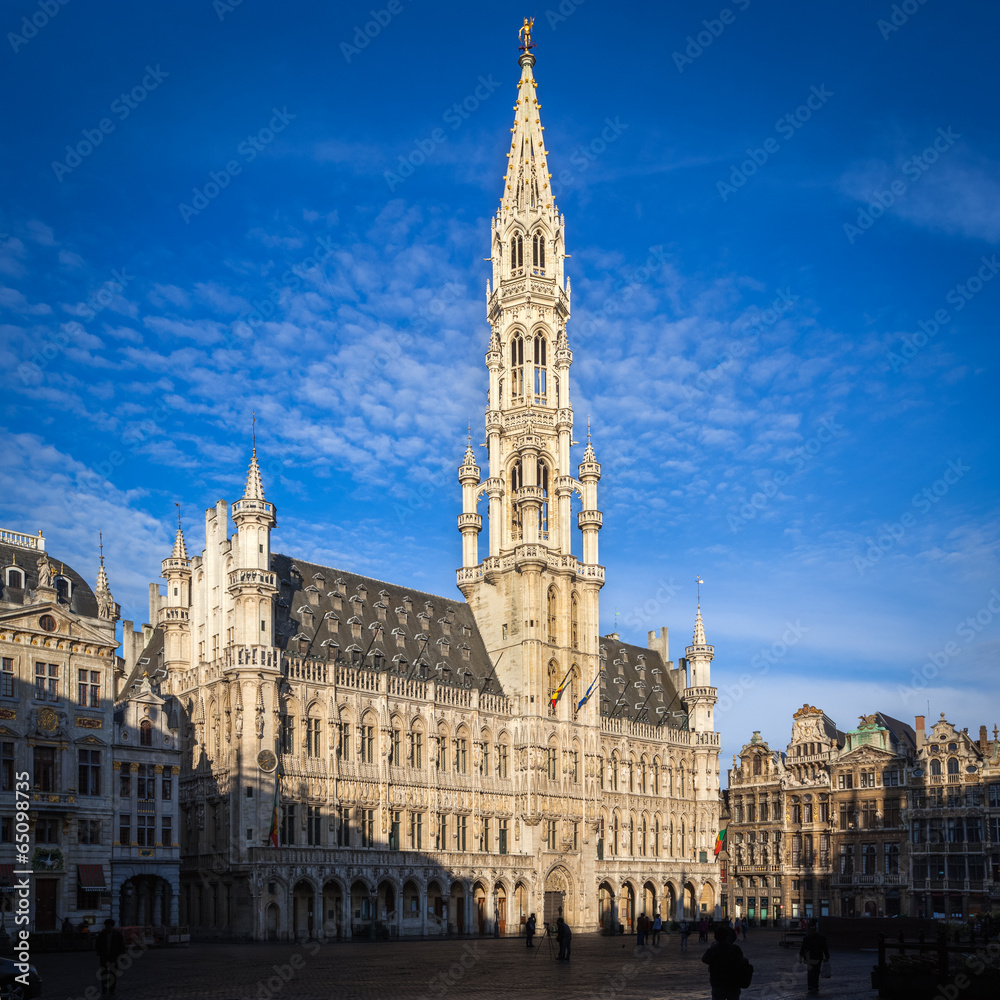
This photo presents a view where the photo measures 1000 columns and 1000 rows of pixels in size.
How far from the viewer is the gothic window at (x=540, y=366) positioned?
10550cm

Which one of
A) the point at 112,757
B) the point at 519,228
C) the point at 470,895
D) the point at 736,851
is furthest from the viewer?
the point at 736,851

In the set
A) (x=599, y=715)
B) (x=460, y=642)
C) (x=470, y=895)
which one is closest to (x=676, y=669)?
(x=599, y=715)

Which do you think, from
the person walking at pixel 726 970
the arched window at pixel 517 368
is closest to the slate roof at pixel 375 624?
the arched window at pixel 517 368

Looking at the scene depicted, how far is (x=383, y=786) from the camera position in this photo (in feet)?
263

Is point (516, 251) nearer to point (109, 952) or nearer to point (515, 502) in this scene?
point (515, 502)

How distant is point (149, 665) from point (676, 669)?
50022mm

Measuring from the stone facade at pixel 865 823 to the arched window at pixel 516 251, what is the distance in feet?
161

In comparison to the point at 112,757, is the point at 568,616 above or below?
above

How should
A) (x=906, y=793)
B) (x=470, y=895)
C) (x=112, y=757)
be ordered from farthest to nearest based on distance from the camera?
(x=906, y=793), (x=470, y=895), (x=112, y=757)

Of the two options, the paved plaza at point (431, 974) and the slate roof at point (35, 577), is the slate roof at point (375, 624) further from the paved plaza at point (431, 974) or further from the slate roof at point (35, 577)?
the paved plaza at point (431, 974)

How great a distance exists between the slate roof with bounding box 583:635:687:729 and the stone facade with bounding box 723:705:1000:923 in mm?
12363

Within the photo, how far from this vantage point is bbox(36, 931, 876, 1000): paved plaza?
3353cm

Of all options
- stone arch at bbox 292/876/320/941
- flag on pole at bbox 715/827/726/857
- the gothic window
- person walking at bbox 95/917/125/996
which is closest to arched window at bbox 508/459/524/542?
the gothic window

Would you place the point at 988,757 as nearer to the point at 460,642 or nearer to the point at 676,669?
the point at 676,669
